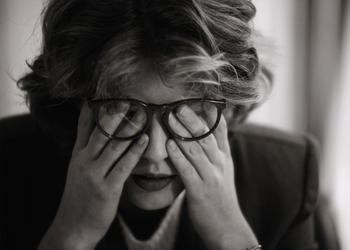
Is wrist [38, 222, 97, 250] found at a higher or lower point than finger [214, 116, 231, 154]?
lower

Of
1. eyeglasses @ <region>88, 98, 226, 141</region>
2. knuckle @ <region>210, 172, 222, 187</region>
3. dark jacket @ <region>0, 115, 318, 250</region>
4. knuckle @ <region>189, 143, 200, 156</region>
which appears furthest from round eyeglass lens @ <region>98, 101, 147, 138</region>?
dark jacket @ <region>0, 115, 318, 250</region>

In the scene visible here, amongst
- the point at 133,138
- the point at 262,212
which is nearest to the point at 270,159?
the point at 262,212

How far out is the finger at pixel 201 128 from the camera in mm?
968

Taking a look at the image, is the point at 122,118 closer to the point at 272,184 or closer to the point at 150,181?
the point at 150,181

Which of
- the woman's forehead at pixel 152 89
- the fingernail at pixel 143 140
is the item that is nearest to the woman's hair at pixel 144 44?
the woman's forehead at pixel 152 89

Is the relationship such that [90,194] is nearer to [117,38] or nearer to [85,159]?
[85,159]

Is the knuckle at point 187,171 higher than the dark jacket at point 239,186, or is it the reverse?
the knuckle at point 187,171

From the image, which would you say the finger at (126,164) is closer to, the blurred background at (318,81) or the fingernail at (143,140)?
the fingernail at (143,140)

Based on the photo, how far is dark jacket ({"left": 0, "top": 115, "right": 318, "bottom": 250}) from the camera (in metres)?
1.29

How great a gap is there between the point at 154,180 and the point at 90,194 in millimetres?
155

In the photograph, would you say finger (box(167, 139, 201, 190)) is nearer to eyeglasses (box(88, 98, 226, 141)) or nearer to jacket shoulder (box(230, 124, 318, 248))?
eyeglasses (box(88, 98, 226, 141))

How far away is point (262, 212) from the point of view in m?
1.35

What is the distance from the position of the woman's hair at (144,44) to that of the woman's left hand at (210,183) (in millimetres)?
94

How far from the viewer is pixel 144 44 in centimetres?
92
